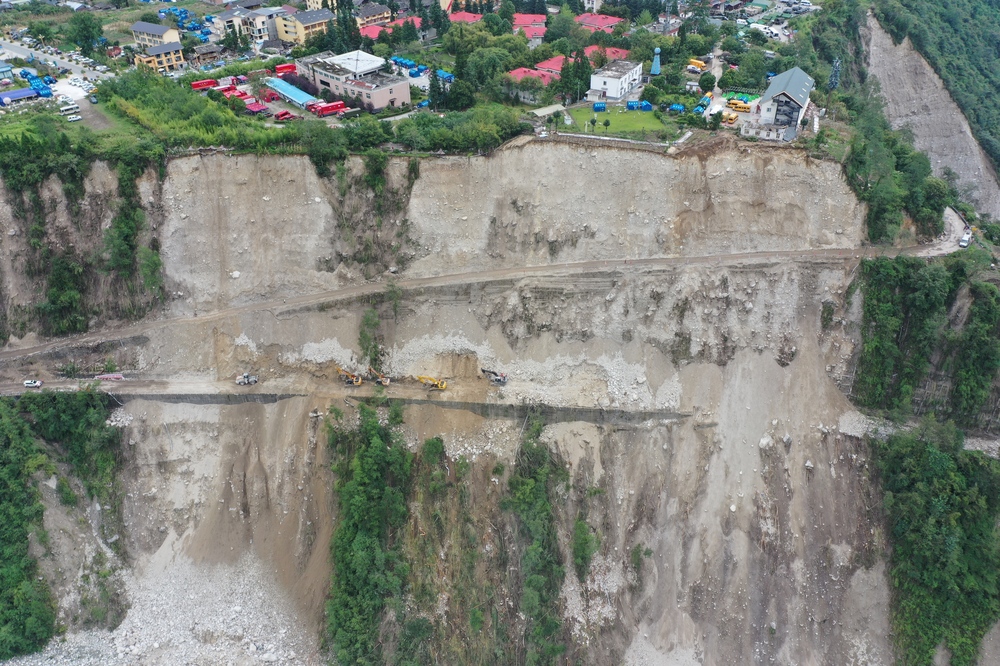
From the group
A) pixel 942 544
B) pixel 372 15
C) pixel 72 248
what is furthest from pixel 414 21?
pixel 942 544

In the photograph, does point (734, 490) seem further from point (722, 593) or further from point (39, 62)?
point (39, 62)

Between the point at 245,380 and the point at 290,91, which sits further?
the point at 290,91

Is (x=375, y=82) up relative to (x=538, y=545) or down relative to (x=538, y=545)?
up

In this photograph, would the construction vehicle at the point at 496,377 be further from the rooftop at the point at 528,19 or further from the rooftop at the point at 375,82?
Result: the rooftop at the point at 528,19

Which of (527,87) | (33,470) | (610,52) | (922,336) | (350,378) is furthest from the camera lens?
(610,52)

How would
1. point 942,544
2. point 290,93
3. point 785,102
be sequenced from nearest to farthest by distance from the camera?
1. point 942,544
2. point 785,102
3. point 290,93

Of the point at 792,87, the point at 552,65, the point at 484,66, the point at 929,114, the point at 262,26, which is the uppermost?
the point at 792,87

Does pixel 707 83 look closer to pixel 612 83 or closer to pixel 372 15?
pixel 612 83
